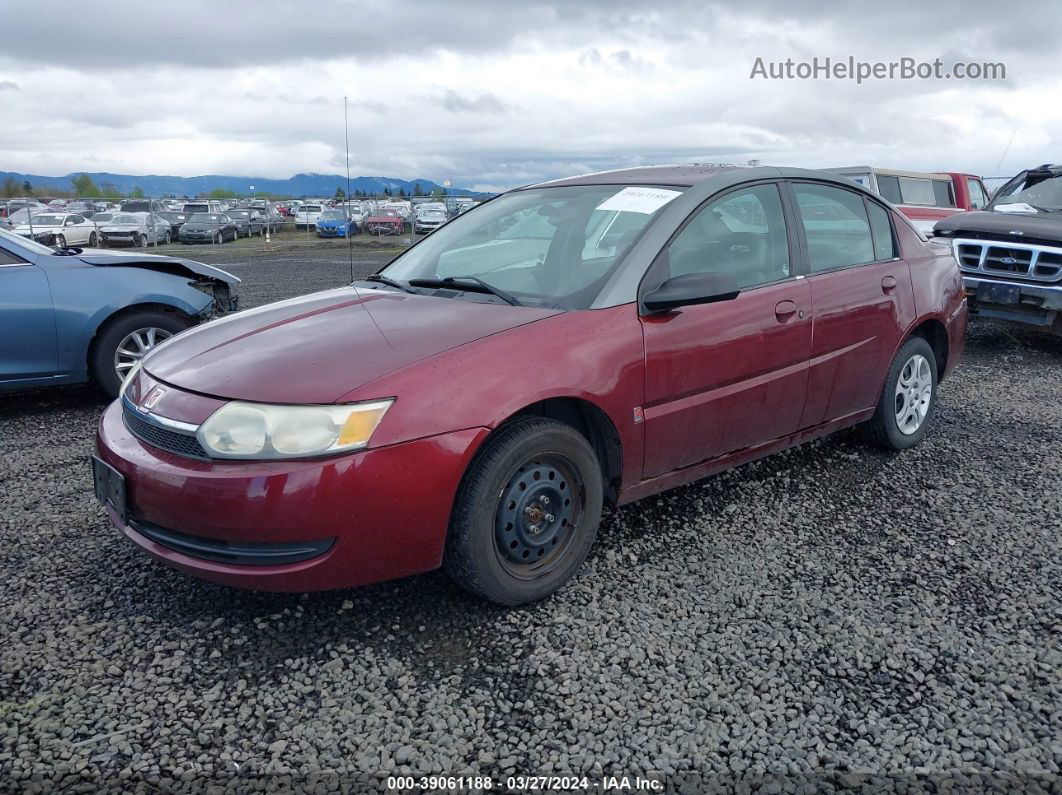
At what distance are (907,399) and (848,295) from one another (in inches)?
38.1

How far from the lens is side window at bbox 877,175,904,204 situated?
12.2 metres

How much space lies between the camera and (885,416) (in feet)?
14.9

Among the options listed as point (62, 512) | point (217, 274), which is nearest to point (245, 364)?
point (62, 512)

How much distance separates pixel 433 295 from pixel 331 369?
871 millimetres

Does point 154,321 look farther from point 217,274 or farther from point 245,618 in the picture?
point 245,618

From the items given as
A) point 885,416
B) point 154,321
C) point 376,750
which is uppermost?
point 154,321

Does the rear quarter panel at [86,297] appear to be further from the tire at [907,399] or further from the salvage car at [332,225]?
the salvage car at [332,225]

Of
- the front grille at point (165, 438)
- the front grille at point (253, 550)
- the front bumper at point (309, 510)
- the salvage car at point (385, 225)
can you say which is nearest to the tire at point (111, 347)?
the front grille at point (165, 438)

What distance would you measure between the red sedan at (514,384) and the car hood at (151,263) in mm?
2938

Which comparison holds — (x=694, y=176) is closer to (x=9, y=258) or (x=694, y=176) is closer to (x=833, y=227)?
(x=833, y=227)

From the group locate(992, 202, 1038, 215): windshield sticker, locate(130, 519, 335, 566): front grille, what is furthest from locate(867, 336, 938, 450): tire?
locate(992, 202, 1038, 215): windshield sticker

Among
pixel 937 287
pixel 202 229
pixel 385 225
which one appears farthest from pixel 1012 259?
pixel 202 229

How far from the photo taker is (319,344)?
9.80ft

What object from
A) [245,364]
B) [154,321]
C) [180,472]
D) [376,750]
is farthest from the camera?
[154,321]
